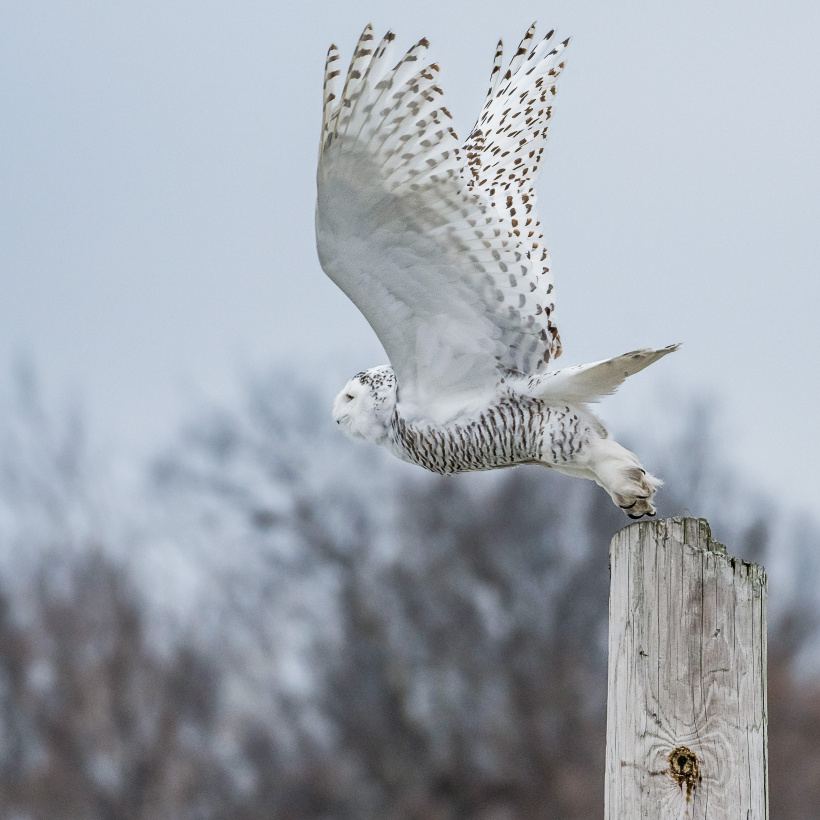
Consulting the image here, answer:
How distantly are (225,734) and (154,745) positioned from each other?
202cm

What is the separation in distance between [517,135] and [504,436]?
1.33 m

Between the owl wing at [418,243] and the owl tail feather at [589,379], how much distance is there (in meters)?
0.14

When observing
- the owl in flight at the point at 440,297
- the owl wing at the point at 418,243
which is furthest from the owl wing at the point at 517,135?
the owl wing at the point at 418,243

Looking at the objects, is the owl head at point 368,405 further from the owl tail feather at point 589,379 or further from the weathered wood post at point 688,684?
the weathered wood post at point 688,684

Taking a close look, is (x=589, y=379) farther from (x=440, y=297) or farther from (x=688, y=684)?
(x=688, y=684)

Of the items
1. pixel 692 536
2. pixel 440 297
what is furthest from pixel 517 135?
pixel 692 536

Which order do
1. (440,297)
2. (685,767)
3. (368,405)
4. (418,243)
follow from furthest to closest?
(368,405) < (440,297) < (418,243) < (685,767)

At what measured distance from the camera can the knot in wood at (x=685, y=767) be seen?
295cm

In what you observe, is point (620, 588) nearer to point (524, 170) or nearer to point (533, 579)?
point (524, 170)

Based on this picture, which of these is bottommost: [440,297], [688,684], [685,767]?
[685,767]

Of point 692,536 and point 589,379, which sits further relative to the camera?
point 589,379

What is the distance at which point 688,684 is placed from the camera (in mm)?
2957

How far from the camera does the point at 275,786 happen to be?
25172 mm

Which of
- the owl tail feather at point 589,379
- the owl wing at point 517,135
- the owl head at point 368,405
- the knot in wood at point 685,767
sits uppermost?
the owl wing at point 517,135
